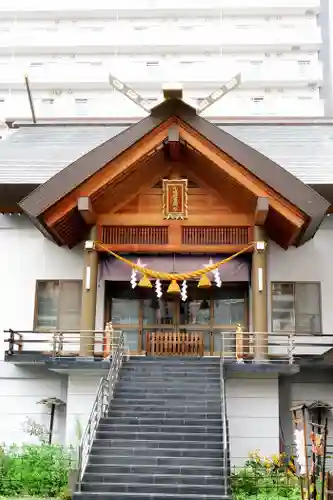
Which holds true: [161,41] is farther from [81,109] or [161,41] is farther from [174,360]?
[174,360]

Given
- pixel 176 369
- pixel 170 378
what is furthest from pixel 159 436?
pixel 176 369

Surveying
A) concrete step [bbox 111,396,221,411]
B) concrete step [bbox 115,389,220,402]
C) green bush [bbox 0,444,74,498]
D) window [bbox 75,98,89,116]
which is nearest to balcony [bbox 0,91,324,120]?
window [bbox 75,98,89,116]

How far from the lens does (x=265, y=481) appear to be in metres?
12.7

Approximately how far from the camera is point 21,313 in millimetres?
17625

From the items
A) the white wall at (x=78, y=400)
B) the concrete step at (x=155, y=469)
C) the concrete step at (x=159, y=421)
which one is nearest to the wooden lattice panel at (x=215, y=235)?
the white wall at (x=78, y=400)

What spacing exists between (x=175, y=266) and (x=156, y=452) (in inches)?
253

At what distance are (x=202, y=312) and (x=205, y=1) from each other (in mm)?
38927

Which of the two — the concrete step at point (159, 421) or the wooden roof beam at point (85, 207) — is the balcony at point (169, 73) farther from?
the concrete step at point (159, 421)

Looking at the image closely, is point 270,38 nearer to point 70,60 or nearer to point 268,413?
point 70,60

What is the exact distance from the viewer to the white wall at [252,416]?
Result: 1467cm

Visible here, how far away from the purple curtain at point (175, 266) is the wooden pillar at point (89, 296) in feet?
3.40

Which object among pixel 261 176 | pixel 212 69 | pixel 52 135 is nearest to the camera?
pixel 261 176

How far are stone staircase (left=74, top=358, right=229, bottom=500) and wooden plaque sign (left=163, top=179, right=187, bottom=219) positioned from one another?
3893mm

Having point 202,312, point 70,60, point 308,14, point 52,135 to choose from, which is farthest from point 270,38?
point 202,312
